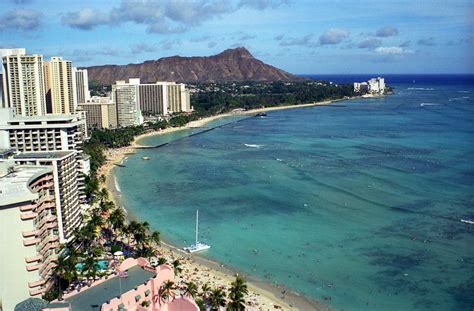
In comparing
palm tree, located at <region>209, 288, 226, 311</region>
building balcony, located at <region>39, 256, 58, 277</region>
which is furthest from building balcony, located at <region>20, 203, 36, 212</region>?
palm tree, located at <region>209, 288, 226, 311</region>

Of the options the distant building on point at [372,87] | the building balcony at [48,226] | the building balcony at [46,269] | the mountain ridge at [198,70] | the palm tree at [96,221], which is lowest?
the building balcony at [46,269]

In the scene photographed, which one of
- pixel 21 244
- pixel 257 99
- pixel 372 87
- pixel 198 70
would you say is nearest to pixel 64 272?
pixel 21 244

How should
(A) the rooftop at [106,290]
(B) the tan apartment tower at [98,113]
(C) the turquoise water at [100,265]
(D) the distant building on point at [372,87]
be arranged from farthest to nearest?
(D) the distant building on point at [372,87]
(B) the tan apartment tower at [98,113]
(C) the turquoise water at [100,265]
(A) the rooftop at [106,290]

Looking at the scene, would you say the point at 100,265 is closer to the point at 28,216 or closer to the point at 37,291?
the point at 37,291

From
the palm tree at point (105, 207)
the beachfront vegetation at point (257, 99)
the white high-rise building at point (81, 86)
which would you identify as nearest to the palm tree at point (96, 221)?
the palm tree at point (105, 207)

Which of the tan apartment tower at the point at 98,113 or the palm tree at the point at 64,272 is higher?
the tan apartment tower at the point at 98,113

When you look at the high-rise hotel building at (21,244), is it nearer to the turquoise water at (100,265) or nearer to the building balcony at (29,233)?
the building balcony at (29,233)
